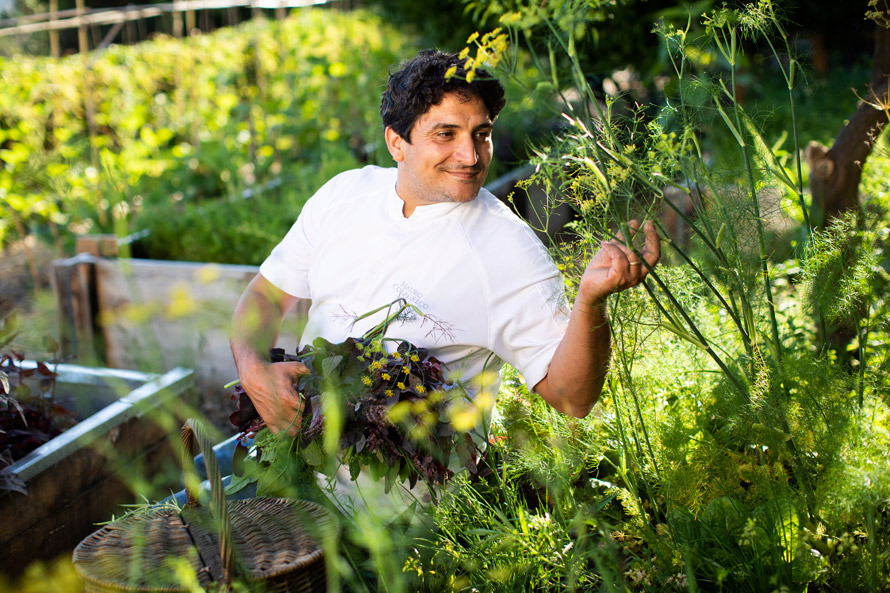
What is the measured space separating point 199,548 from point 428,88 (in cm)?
119

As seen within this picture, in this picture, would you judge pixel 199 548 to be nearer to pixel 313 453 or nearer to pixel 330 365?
pixel 313 453

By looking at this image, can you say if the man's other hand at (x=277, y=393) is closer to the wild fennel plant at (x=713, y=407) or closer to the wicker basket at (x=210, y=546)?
the wicker basket at (x=210, y=546)

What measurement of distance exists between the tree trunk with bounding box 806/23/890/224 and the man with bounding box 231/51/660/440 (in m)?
1.16

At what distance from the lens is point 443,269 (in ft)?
6.44

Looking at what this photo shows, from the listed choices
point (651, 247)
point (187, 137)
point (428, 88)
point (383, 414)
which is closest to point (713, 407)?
point (651, 247)

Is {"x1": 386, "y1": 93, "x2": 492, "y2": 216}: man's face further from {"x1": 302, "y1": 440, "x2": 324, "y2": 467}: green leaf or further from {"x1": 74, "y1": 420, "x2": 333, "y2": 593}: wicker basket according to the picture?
{"x1": 74, "y1": 420, "x2": 333, "y2": 593}: wicker basket

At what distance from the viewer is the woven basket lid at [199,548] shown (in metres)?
1.35

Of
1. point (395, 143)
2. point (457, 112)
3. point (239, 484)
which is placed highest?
point (457, 112)

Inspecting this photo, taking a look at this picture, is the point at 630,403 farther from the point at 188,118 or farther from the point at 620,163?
the point at 188,118

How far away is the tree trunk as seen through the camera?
97.3 inches

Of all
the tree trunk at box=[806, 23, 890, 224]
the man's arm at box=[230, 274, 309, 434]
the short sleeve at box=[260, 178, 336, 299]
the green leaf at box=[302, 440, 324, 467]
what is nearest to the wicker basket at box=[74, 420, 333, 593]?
the green leaf at box=[302, 440, 324, 467]

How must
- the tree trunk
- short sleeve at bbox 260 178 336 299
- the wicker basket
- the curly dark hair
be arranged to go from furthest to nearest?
the tree trunk < short sleeve at bbox 260 178 336 299 < the curly dark hair < the wicker basket

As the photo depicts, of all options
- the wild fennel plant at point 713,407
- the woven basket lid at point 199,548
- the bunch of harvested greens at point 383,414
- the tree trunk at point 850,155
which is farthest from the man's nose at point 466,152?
the tree trunk at point 850,155

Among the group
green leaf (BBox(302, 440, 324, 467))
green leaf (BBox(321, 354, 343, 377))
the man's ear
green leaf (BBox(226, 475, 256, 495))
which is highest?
the man's ear
